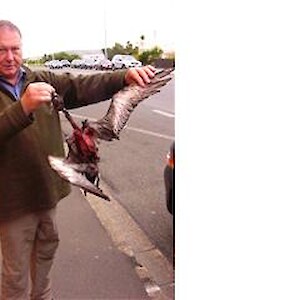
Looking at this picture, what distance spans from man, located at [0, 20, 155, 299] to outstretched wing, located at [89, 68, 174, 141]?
3cm

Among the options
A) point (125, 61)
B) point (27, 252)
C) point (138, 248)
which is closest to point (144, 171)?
point (138, 248)

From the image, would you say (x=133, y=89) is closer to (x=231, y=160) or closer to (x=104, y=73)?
(x=104, y=73)

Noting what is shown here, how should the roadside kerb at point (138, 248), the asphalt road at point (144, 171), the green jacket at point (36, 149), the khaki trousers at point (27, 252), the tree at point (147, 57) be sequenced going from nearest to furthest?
the tree at point (147, 57) → the green jacket at point (36, 149) → the khaki trousers at point (27, 252) → the roadside kerb at point (138, 248) → the asphalt road at point (144, 171)

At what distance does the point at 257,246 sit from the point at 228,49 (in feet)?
0.87

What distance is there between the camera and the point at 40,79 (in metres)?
1.77

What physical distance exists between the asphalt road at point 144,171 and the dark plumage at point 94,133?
10 cm

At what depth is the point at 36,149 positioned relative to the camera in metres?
1.80

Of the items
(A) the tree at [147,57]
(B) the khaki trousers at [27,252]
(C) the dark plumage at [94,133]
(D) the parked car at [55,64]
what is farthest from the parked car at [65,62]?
(B) the khaki trousers at [27,252]

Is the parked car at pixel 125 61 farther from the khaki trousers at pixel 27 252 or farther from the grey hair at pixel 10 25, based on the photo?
the khaki trousers at pixel 27 252

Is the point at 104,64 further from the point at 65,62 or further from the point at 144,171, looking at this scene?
the point at 144,171

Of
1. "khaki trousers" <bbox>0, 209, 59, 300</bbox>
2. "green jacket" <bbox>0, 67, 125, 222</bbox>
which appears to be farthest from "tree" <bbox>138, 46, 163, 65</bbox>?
"khaki trousers" <bbox>0, 209, 59, 300</bbox>

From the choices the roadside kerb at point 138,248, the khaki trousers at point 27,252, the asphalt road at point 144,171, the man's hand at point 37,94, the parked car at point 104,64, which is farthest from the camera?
the asphalt road at point 144,171

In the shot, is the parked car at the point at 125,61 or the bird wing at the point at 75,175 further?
the parked car at the point at 125,61

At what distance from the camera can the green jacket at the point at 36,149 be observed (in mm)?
1736
